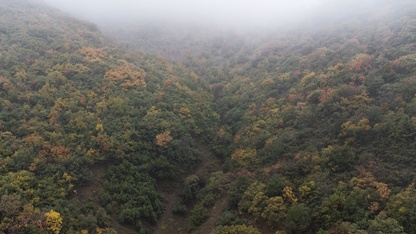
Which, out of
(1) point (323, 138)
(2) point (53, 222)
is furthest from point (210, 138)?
(2) point (53, 222)

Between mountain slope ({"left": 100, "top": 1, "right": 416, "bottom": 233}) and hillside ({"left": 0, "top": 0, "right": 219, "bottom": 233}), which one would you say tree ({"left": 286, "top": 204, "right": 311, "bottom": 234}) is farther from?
hillside ({"left": 0, "top": 0, "right": 219, "bottom": 233})

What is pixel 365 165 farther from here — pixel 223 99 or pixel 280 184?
pixel 223 99

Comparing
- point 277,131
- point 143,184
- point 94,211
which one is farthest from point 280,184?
point 94,211

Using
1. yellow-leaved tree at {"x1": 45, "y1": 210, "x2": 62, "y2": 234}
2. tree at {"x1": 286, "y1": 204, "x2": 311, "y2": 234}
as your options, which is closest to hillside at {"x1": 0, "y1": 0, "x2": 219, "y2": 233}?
yellow-leaved tree at {"x1": 45, "y1": 210, "x2": 62, "y2": 234}

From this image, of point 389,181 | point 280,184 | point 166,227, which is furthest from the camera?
point 166,227

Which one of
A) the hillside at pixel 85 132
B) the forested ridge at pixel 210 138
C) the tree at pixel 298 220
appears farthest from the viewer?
the hillside at pixel 85 132

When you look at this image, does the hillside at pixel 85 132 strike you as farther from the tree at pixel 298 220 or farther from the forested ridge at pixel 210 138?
the tree at pixel 298 220

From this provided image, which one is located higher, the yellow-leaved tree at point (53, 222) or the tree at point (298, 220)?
the tree at point (298, 220)

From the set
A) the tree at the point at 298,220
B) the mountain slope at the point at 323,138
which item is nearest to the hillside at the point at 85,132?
the mountain slope at the point at 323,138
